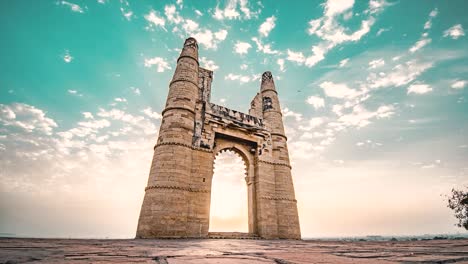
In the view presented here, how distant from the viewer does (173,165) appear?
31.2ft

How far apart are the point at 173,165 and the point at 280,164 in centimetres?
616

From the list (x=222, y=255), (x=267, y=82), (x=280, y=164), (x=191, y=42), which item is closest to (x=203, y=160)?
(x=280, y=164)

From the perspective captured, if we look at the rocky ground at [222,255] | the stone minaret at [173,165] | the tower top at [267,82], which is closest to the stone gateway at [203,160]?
the stone minaret at [173,165]

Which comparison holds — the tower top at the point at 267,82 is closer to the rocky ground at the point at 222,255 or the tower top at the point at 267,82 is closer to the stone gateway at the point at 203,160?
the stone gateway at the point at 203,160

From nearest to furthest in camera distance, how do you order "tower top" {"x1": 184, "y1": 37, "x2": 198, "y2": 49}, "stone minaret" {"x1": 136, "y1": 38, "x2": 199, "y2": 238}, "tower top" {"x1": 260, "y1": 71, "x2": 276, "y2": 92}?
"stone minaret" {"x1": 136, "y1": 38, "x2": 199, "y2": 238} → "tower top" {"x1": 184, "y1": 37, "x2": 198, "y2": 49} → "tower top" {"x1": 260, "y1": 71, "x2": 276, "y2": 92}

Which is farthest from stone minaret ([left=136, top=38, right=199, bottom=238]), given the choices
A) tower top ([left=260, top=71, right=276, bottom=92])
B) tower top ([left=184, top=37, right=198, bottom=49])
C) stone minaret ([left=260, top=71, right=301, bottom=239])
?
tower top ([left=260, top=71, right=276, bottom=92])

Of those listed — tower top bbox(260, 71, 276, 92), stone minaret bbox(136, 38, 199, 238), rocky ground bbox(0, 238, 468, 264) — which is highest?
tower top bbox(260, 71, 276, 92)

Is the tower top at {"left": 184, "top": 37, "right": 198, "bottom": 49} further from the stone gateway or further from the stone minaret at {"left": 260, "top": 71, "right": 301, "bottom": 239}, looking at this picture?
the stone minaret at {"left": 260, "top": 71, "right": 301, "bottom": 239}

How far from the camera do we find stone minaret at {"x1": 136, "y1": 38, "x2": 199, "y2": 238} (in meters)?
8.55

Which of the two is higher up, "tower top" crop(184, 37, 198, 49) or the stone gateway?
"tower top" crop(184, 37, 198, 49)

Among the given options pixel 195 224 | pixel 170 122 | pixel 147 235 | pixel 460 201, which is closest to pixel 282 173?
pixel 195 224

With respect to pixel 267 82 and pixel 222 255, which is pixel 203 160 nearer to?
pixel 267 82

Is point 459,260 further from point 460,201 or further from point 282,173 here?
point 460,201

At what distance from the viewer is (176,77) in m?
11.8
